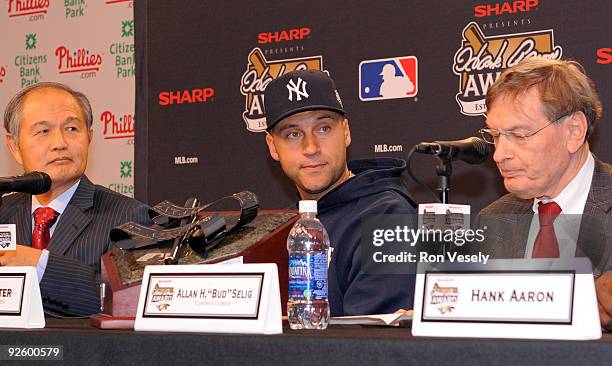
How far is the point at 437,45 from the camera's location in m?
3.54

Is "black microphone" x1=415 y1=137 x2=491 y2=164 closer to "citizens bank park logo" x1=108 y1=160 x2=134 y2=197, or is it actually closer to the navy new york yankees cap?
the navy new york yankees cap

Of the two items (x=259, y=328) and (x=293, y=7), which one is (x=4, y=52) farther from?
(x=259, y=328)

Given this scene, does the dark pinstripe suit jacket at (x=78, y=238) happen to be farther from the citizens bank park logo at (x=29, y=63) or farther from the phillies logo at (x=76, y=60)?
the citizens bank park logo at (x=29, y=63)

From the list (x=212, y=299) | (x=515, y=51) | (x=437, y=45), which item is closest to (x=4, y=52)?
(x=437, y=45)

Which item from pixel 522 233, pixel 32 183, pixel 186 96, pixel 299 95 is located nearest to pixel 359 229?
pixel 299 95

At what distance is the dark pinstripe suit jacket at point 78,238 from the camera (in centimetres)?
236

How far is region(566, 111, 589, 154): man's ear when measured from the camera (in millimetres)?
2414

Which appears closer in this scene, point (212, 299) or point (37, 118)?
point (212, 299)

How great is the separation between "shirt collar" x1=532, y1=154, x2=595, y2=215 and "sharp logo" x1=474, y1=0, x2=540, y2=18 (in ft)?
3.40

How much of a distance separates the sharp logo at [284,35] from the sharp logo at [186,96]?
1.16ft

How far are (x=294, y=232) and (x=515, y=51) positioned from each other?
1.86m

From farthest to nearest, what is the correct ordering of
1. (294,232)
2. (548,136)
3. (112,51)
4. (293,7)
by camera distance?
(112,51)
(293,7)
(548,136)
(294,232)

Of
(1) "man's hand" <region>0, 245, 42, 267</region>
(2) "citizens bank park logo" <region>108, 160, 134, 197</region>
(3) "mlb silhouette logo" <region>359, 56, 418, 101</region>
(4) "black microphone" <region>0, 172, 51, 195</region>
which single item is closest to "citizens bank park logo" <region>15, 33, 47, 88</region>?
(2) "citizens bank park logo" <region>108, 160, 134, 197</region>

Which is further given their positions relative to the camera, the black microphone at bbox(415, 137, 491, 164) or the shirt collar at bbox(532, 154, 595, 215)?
the shirt collar at bbox(532, 154, 595, 215)
